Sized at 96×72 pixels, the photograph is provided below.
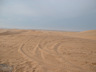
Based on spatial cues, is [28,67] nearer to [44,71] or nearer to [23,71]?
[23,71]

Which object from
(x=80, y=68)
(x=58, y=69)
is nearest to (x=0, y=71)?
(x=58, y=69)

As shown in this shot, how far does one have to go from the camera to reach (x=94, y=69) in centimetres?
315

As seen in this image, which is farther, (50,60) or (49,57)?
(49,57)

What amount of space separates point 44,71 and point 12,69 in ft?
3.85

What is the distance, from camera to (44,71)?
2973 mm

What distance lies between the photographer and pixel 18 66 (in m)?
3.28

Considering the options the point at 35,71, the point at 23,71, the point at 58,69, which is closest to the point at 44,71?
the point at 35,71

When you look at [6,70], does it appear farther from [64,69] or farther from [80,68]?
[80,68]

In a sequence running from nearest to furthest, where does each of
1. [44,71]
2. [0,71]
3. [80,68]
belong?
[0,71], [44,71], [80,68]

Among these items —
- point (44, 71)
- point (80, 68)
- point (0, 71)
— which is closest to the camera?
point (0, 71)

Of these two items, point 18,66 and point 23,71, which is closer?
point 23,71

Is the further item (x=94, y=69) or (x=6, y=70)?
(x=94, y=69)

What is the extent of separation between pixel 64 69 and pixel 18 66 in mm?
1795

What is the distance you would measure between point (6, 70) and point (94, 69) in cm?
322
